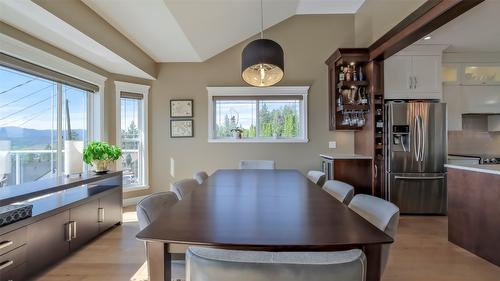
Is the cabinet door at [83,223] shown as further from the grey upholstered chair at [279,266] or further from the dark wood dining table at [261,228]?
the grey upholstered chair at [279,266]

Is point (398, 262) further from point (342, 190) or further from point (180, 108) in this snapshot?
point (180, 108)

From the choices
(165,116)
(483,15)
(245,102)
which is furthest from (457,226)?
(165,116)

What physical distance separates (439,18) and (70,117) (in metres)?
4.59

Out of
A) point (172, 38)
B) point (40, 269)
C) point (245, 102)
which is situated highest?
point (172, 38)

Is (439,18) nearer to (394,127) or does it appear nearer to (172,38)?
(394,127)

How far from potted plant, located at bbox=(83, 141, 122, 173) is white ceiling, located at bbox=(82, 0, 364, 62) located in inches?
60.0

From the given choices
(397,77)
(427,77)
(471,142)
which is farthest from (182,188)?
(471,142)

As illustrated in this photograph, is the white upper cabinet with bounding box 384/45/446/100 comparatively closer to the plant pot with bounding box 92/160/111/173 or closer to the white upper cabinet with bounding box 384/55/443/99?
the white upper cabinet with bounding box 384/55/443/99

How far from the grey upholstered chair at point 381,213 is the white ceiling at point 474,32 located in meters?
3.13

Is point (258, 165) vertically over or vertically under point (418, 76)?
under

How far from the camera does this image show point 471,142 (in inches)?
189

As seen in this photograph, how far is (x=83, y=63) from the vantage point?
145 inches

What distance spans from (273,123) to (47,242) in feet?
11.9

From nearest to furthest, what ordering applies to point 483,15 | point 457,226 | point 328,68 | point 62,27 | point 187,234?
point 187,234 < point 62,27 < point 457,226 < point 483,15 < point 328,68
